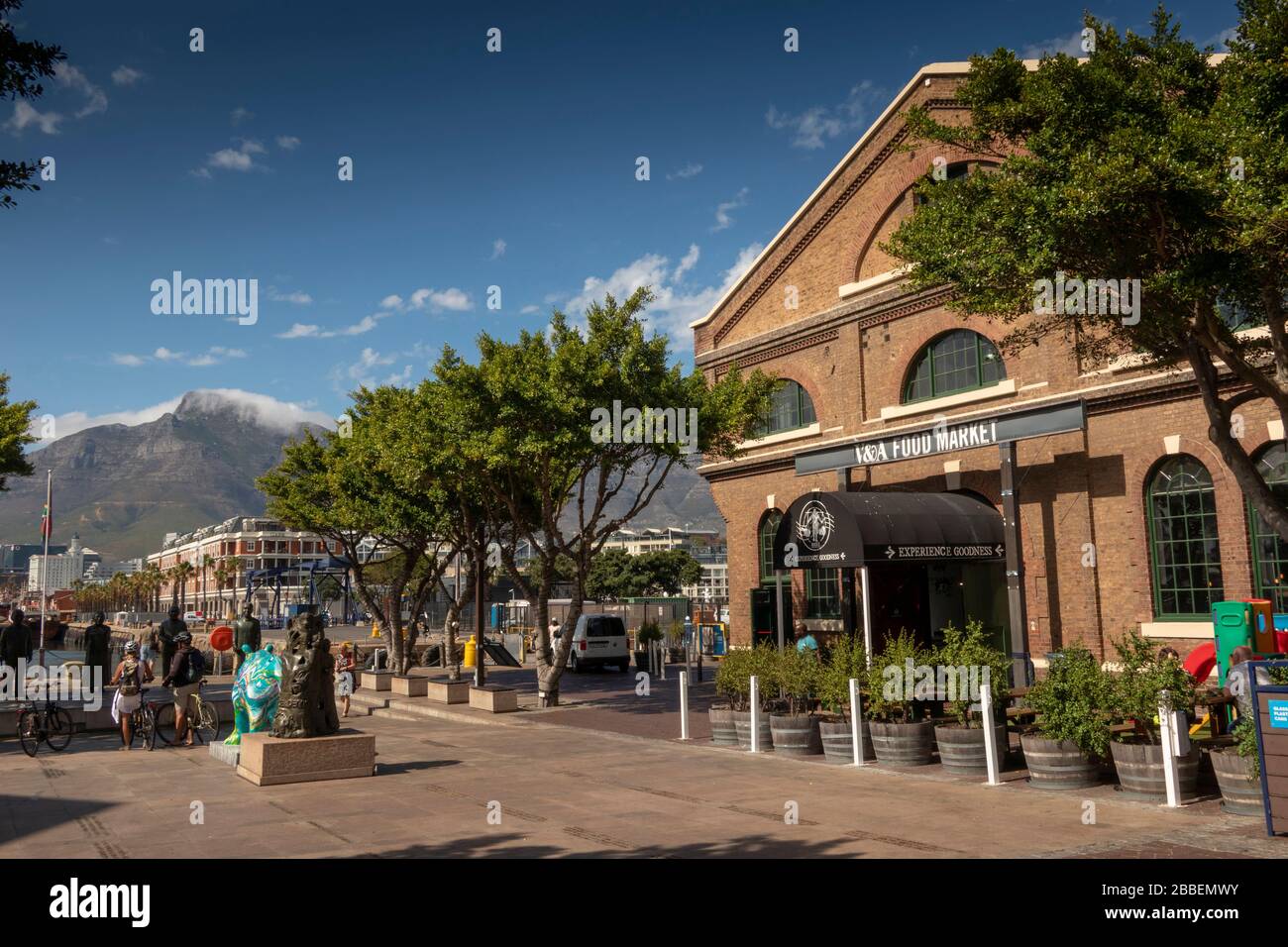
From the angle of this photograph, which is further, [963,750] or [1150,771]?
[963,750]

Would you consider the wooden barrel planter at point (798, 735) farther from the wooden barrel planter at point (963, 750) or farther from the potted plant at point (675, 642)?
the potted plant at point (675, 642)

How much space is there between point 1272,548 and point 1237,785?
9.39 metres

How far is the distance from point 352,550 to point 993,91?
25092mm

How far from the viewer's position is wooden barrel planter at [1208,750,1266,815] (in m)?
9.12

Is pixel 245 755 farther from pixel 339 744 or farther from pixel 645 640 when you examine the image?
pixel 645 640

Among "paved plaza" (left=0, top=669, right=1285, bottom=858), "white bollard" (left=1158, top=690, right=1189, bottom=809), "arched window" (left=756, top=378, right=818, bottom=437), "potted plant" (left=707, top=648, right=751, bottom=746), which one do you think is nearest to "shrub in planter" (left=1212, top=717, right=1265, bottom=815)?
"paved plaza" (left=0, top=669, right=1285, bottom=858)

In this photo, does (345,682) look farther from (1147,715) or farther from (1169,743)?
(1169,743)

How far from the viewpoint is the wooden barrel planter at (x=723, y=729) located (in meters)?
15.6

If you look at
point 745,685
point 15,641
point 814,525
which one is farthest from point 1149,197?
point 15,641

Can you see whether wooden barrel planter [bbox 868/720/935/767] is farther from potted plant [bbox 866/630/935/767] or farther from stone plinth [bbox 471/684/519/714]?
stone plinth [bbox 471/684/519/714]

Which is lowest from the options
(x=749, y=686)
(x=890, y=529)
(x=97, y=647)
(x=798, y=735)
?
(x=798, y=735)

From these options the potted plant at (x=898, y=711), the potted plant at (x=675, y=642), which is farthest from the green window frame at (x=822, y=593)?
the potted plant at (x=675, y=642)

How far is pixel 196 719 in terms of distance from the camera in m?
17.4
